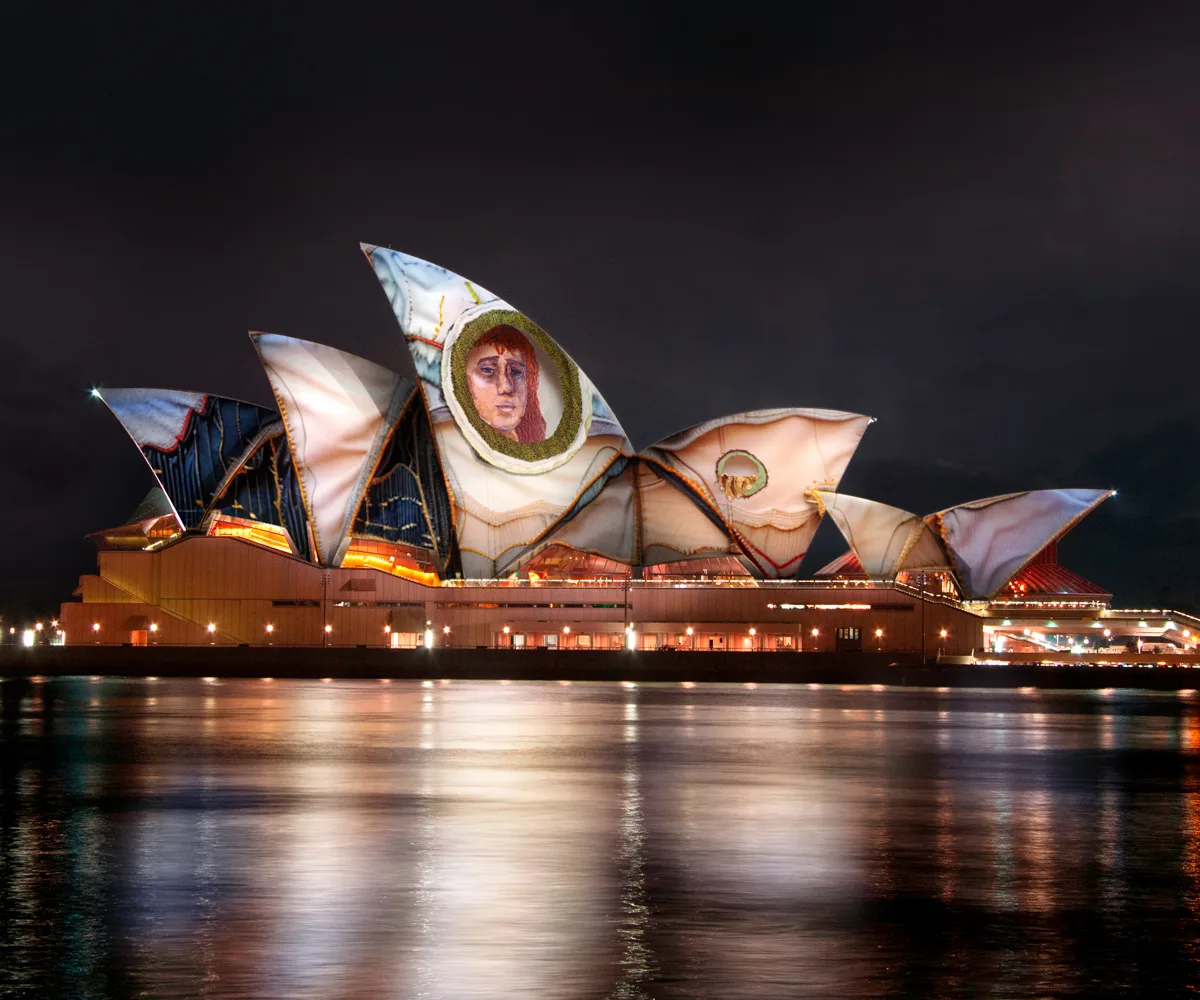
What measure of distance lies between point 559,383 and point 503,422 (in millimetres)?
3402

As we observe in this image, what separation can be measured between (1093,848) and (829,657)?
169 feet

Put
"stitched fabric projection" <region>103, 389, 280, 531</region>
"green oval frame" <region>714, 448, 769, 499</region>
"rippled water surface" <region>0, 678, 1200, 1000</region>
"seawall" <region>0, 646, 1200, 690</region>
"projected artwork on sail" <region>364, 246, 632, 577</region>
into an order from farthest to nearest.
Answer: "green oval frame" <region>714, 448, 769, 499</region>, "stitched fabric projection" <region>103, 389, 280, 531</region>, "projected artwork on sail" <region>364, 246, 632, 577</region>, "seawall" <region>0, 646, 1200, 690</region>, "rippled water surface" <region>0, 678, 1200, 1000</region>

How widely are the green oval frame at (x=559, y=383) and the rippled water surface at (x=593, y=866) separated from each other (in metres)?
40.7

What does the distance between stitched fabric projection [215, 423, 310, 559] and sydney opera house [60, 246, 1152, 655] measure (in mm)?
109

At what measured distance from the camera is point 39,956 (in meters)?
9.48

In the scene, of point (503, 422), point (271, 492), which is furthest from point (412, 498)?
point (271, 492)

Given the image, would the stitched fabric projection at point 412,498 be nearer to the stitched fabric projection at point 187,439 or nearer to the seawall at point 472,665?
the stitched fabric projection at point 187,439

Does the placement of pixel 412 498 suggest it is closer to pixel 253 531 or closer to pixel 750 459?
pixel 253 531

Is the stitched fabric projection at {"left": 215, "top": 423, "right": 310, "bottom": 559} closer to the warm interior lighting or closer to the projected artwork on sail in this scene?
the warm interior lighting

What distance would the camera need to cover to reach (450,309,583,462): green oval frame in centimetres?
6744

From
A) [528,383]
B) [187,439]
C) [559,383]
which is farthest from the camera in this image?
[559,383]

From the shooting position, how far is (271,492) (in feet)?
232

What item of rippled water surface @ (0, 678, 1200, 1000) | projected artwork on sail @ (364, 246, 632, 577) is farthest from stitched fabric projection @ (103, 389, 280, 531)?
rippled water surface @ (0, 678, 1200, 1000)

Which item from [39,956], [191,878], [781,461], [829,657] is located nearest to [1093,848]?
[191,878]
